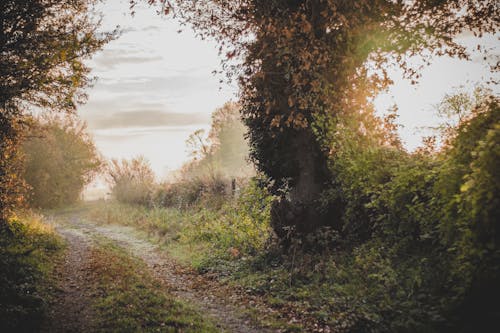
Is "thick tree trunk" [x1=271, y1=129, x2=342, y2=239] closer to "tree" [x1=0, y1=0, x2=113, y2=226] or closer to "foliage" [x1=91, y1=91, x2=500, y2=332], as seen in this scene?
"foliage" [x1=91, y1=91, x2=500, y2=332]

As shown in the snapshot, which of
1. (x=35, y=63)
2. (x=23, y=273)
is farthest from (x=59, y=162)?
(x=23, y=273)

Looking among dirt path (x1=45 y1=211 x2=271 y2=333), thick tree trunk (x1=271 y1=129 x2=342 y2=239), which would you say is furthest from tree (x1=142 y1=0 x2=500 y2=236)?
dirt path (x1=45 y1=211 x2=271 y2=333)

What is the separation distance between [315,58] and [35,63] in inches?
376

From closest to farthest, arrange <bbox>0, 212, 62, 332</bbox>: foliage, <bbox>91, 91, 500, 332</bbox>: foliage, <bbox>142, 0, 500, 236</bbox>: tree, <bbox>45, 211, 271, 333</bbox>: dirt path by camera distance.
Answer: <bbox>91, 91, 500, 332</bbox>: foliage → <bbox>0, 212, 62, 332</bbox>: foliage → <bbox>45, 211, 271, 333</bbox>: dirt path → <bbox>142, 0, 500, 236</bbox>: tree

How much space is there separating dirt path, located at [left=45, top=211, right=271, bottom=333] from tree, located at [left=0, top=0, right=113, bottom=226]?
15.8ft

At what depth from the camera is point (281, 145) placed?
37.6 ft

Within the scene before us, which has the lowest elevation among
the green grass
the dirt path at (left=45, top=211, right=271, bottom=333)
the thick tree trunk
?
the dirt path at (left=45, top=211, right=271, bottom=333)

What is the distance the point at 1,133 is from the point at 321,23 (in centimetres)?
1227

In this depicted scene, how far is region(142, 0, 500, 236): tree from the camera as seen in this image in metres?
9.09

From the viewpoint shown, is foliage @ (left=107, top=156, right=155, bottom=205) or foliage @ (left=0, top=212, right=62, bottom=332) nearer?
foliage @ (left=0, top=212, right=62, bottom=332)

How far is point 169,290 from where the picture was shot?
912 cm

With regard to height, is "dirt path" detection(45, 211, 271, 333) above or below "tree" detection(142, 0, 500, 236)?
below

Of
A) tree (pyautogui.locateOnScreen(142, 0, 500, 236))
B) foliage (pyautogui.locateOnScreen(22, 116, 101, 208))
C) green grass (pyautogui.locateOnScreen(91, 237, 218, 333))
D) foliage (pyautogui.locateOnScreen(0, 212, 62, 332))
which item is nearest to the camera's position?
foliage (pyautogui.locateOnScreen(0, 212, 62, 332))

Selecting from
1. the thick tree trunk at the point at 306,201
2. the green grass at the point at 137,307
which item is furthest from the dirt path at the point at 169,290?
the thick tree trunk at the point at 306,201
